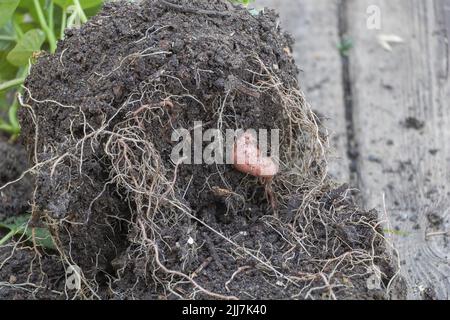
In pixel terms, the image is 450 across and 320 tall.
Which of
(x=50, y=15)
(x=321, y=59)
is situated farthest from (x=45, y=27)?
(x=321, y=59)

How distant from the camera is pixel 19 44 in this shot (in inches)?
56.8

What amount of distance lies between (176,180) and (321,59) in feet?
2.95

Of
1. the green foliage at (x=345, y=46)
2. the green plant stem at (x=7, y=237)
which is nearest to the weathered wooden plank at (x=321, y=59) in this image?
the green foliage at (x=345, y=46)

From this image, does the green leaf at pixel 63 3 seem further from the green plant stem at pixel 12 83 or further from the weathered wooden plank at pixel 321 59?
the weathered wooden plank at pixel 321 59

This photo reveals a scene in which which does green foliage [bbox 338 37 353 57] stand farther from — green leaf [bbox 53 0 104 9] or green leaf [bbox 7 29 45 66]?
green leaf [bbox 7 29 45 66]

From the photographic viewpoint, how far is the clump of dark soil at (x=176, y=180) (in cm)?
112

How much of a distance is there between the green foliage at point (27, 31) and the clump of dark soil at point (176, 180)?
17 centimetres

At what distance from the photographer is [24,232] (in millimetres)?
1204

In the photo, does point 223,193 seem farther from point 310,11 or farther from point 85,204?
point 310,11

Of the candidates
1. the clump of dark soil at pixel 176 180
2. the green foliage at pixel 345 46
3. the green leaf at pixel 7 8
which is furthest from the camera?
the green foliage at pixel 345 46

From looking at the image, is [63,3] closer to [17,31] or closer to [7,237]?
Answer: [17,31]
